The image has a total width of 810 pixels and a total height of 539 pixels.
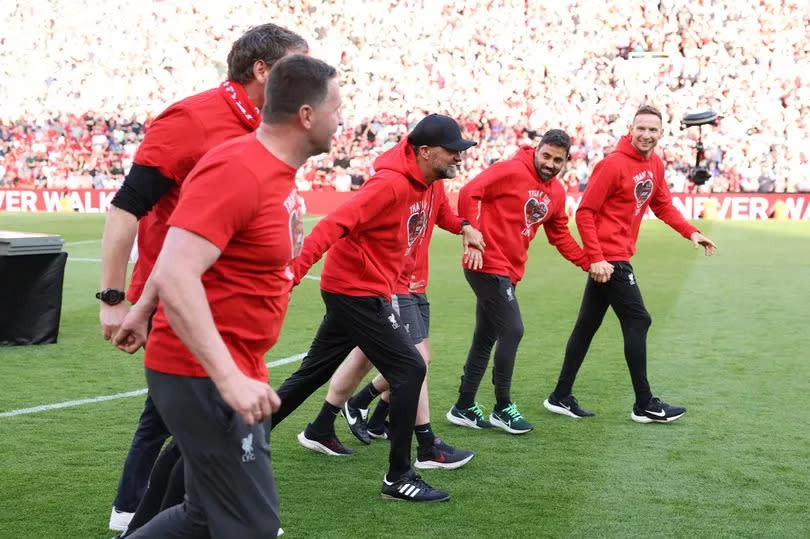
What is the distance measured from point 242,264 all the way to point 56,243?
6.82 metres

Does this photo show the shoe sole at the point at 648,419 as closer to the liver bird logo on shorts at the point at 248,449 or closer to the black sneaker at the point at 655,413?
the black sneaker at the point at 655,413

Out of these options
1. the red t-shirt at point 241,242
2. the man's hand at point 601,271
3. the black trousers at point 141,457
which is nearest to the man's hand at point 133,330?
the red t-shirt at point 241,242

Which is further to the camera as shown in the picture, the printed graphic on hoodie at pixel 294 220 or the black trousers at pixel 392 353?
the black trousers at pixel 392 353

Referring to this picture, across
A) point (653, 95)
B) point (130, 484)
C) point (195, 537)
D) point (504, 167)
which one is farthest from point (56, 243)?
point (653, 95)

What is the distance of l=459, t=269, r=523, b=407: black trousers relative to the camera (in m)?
7.05

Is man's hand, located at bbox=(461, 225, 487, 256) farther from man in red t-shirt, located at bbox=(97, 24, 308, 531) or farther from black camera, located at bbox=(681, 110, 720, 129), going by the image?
black camera, located at bbox=(681, 110, 720, 129)

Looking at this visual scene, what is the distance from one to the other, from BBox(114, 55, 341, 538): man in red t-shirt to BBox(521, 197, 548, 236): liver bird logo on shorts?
393 cm

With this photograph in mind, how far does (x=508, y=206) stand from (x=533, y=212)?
0.61 ft

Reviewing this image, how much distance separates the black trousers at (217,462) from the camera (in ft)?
10.6

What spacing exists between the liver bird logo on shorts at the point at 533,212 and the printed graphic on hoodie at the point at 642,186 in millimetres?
675

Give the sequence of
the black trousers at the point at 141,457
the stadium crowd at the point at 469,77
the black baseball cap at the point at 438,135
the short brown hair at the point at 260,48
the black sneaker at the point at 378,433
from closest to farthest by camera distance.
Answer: the short brown hair at the point at 260,48
the black trousers at the point at 141,457
the black baseball cap at the point at 438,135
the black sneaker at the point at 378,433
the stadium crowd at the point at 469,77

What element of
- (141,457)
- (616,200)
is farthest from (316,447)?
(616,200)

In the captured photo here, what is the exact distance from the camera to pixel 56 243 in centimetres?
959

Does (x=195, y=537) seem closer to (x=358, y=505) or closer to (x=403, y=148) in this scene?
(x=358, y=505)
